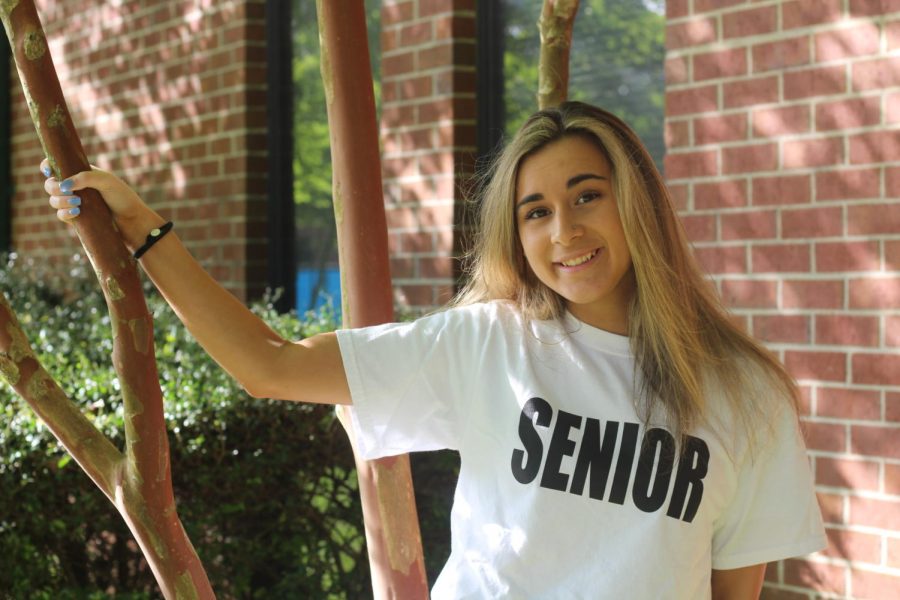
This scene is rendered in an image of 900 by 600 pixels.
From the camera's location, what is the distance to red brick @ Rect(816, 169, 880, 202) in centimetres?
359

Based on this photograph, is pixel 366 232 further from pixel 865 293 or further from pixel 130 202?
pixel 865 293

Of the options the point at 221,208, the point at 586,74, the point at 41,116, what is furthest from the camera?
the point at 221,208

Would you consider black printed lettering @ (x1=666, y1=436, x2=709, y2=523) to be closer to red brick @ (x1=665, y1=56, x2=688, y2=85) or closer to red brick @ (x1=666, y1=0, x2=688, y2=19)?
red brick @ (x1=665, y1=56, x2=688, y2=85)

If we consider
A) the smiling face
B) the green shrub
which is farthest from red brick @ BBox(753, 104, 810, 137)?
the smiling face

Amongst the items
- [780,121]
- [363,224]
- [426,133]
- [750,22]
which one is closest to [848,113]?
[780,121]

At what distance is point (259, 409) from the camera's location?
3822mm

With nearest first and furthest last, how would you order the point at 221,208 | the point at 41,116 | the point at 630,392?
the point at 41,116, the point at 630,392, the point at 221,208

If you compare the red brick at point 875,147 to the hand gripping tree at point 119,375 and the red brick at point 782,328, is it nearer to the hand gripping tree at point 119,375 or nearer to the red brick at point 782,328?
the red brick at point 782,328

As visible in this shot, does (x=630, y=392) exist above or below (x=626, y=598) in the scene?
above

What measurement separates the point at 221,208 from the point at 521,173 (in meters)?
4.17

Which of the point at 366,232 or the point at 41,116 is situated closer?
the point at 41,116

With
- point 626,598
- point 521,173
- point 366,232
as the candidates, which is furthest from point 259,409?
point 626,598

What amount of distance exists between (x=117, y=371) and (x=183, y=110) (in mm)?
4824

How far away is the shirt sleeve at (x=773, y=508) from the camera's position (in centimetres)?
215
